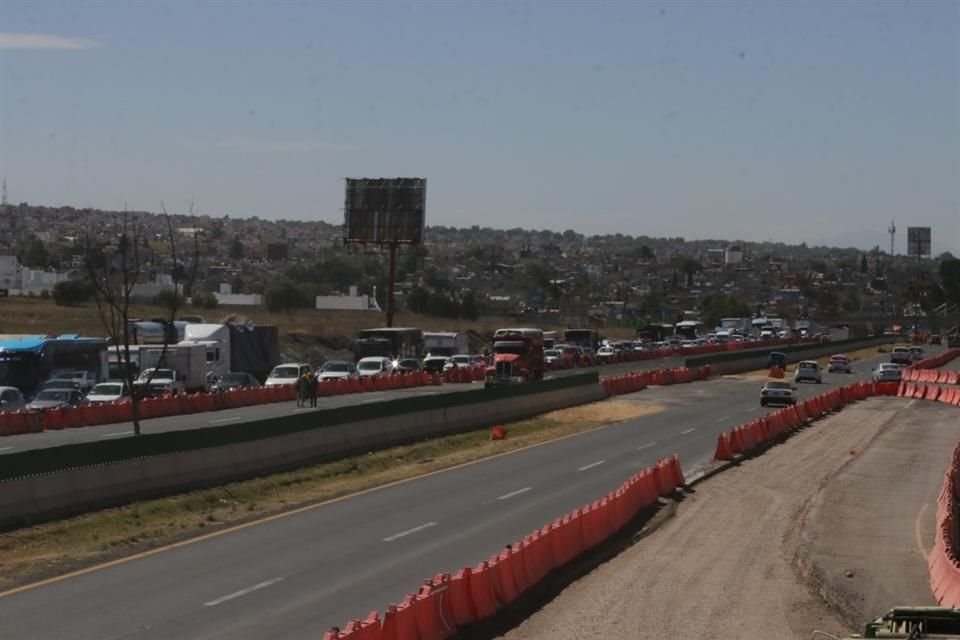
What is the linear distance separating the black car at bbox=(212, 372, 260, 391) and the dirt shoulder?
25345mm

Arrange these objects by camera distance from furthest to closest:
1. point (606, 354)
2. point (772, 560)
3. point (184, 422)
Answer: point (606, 354) < point (184, 422) < point (772, 560)

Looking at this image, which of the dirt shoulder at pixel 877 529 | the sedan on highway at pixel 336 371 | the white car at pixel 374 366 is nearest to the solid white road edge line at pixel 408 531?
the dirt shoulder at pixel 877 529

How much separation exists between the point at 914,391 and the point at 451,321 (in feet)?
271

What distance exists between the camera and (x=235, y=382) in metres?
59.5

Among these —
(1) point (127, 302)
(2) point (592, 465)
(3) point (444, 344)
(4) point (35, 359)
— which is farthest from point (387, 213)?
(2) point (592, 465)

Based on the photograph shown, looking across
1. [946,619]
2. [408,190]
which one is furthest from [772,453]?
[408,190]

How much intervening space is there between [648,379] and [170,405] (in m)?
33.1

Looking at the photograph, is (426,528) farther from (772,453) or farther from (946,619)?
(772,453)

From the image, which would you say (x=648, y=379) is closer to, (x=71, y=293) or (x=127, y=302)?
(x=127, y=302)

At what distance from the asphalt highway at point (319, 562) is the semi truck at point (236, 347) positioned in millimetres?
25699

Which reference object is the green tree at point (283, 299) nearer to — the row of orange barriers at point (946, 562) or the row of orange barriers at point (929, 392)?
the row of orange barriers at point (929, 392)

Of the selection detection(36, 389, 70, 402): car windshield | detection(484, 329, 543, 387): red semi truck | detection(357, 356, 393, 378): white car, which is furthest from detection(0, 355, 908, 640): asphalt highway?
detection(357, 356, 393, 378): white car

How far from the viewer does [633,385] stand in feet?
237

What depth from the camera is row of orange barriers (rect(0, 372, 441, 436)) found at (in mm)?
41812
